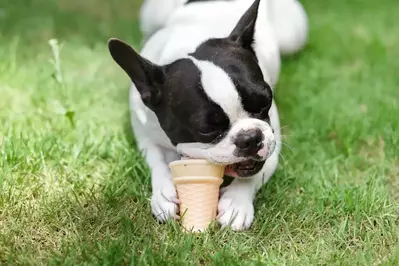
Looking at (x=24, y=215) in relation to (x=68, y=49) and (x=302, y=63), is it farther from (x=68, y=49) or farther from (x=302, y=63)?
(x=302, y=63)

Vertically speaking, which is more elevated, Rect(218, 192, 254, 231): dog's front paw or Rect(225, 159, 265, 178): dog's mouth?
Rect(225, 159, 265, 178): dog's mouth

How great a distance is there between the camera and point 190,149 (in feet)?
9.11

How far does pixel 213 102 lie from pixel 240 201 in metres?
0.45

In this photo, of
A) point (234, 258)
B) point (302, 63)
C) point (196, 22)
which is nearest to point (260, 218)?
point (234, 258)

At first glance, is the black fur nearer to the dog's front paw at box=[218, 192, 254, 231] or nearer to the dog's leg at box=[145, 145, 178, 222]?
the dog's leg at box=[145, 145, 178, 222]

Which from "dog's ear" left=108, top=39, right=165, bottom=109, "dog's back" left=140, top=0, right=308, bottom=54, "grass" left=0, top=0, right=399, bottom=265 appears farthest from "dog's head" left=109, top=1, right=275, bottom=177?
"dog's back" left=140, top=0, right=308, bottom=54

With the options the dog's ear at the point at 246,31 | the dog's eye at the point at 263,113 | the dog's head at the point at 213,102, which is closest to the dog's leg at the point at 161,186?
the dog's head at the point at 213,102

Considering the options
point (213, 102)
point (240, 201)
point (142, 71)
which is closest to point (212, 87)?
point (213, 102)

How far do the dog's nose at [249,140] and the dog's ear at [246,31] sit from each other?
0.49 metres

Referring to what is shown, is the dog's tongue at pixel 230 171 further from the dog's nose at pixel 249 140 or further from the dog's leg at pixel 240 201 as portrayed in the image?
the dog's nose at pixel 249 140

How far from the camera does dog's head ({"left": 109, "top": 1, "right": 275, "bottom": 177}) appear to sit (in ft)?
8.73

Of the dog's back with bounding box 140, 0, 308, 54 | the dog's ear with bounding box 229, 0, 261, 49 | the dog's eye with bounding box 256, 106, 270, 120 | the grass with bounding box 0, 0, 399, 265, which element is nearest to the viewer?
the grass with bounding box 0, 0, 399, 265

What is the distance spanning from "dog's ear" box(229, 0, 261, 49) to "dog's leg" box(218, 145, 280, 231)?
0.54 m

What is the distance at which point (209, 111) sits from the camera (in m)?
2.65
